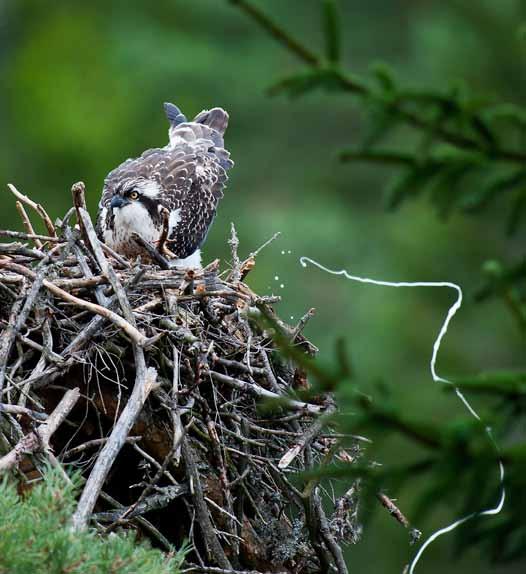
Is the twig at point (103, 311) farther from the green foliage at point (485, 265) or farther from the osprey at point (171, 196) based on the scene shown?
the green foliage at point (485, 265)

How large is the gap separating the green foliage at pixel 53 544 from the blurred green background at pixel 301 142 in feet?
35.4

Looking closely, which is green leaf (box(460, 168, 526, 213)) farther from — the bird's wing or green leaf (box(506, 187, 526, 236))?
the bird's wing

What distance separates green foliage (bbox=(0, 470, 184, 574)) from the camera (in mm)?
2994

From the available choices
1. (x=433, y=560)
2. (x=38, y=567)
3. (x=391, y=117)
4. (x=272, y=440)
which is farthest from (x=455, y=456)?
(x=433, y=560)

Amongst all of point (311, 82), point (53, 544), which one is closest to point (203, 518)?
point (53, 544)

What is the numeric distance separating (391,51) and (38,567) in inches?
751

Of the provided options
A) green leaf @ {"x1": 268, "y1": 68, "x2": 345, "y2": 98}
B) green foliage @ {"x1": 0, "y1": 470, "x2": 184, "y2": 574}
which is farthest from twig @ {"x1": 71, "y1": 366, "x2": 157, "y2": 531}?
green leaf @ {"x1": 268, "y1": 68, "x2": 345, "y2": 98}

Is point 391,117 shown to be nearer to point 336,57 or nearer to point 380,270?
point 336,57

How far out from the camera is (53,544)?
9.87 feet

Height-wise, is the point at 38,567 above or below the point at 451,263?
above

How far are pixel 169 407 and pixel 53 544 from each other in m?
1.50

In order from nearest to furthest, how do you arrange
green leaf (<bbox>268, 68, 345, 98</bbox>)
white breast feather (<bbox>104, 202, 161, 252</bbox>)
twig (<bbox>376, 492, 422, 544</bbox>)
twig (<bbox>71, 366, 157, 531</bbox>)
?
1. green leaf (<bbox>268, 68, 345, 98</bbox>)
2. twig (<bbox>71, 366, 157, 531</bbox>)
3. twig (<bbox>376, 492, 422, 544</bbox>)
4. white breast feather (<bbox>104, 202, 161, 252</bbox>)

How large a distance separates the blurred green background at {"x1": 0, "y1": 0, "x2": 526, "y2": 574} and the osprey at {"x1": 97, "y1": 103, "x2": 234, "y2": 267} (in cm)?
602

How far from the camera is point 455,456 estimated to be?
2316 millimetres
